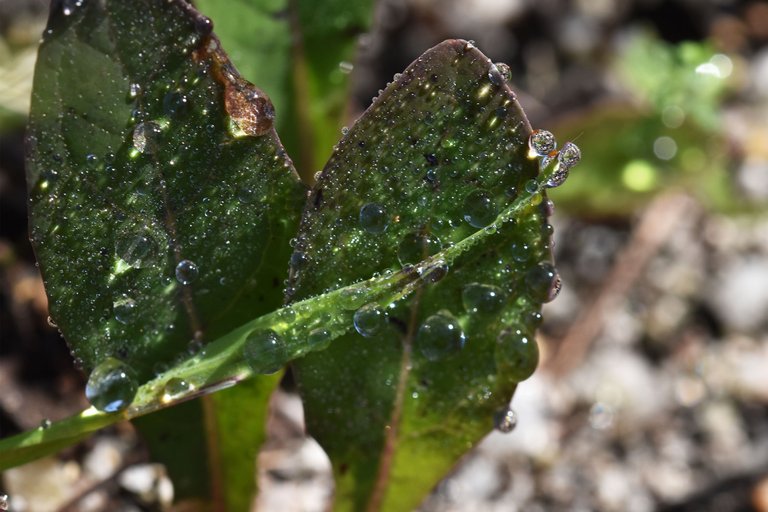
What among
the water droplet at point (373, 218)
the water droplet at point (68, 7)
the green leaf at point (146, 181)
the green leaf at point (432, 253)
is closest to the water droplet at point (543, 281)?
the green leaf at point (432, 253)

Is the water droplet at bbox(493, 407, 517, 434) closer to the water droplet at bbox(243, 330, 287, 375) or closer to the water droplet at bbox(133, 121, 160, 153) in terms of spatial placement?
the water droplet at bbox(243, 330, 287, 375)

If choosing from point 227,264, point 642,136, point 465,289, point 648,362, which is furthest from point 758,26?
point 227,264

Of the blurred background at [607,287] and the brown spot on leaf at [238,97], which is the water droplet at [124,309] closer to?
the brown spot on leaf at [238,97]

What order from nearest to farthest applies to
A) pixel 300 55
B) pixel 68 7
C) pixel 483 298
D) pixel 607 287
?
pixel 68 7 → pixel 483 298 → pixel 300 55 → pixel 607 287

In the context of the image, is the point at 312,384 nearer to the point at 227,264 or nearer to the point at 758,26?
the point at 227,264

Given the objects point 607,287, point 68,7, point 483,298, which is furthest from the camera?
point 607,287

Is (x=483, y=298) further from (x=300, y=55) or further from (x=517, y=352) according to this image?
(x=300, y=55)

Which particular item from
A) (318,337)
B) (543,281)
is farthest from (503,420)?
(318,337)
